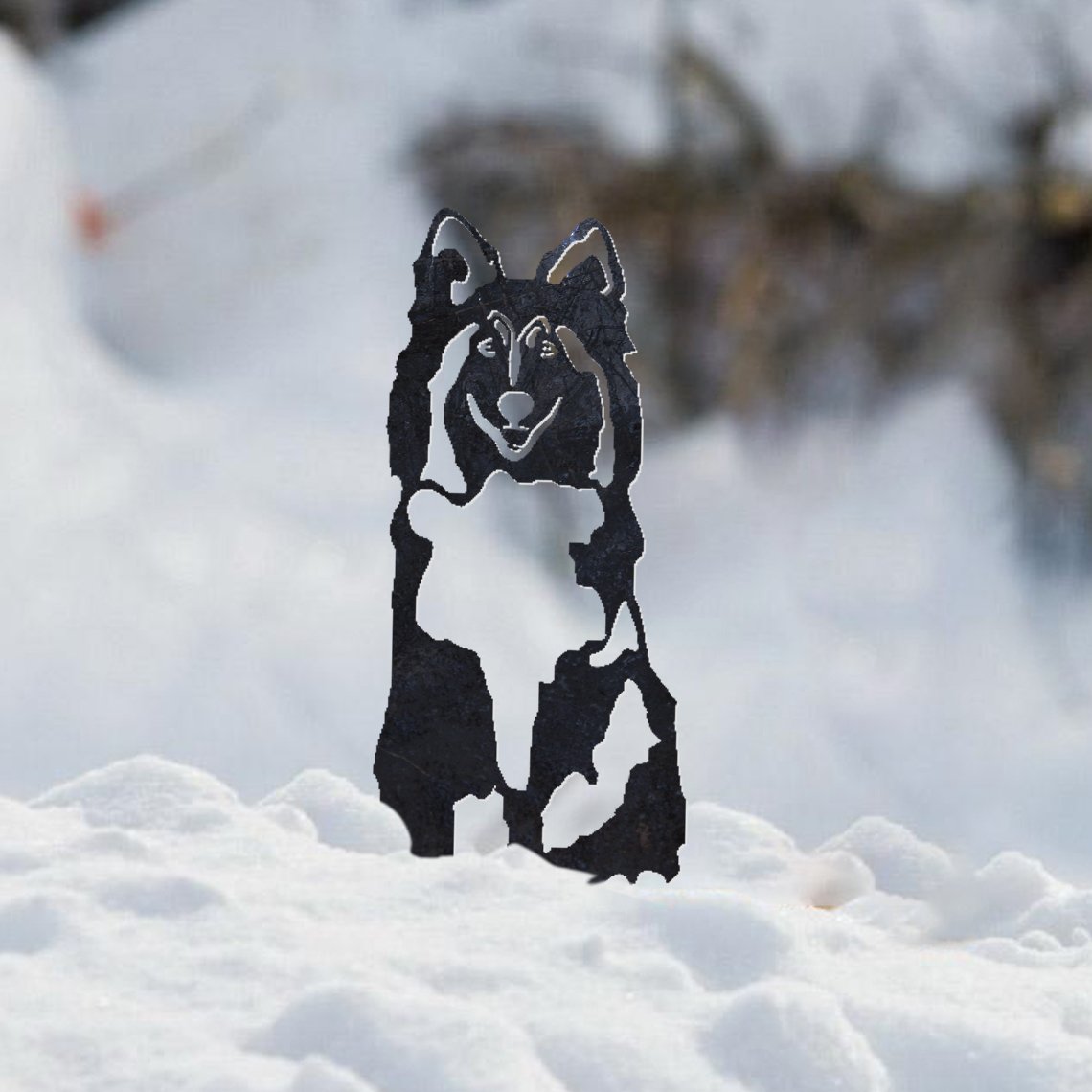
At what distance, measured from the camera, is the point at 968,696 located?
3826 millimetres

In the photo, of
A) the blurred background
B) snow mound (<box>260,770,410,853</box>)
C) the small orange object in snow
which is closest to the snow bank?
snow mound (<box>260,770,410,853</box>)

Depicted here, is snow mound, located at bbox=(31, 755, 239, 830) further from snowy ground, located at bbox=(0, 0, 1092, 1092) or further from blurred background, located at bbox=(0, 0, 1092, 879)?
blurred background, located at bbox=(0, 0, 1092, 879)

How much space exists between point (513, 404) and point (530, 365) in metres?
0.07

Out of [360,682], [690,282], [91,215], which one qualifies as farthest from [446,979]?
[91,215]

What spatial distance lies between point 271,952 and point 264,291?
3.26m

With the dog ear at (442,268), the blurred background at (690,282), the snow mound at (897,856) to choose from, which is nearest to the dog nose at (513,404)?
the dog ear at (442,268)

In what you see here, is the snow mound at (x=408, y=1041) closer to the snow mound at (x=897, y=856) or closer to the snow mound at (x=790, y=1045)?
the snow mound at (x=790, y=1045)

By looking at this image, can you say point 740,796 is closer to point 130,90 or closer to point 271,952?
point 271,952

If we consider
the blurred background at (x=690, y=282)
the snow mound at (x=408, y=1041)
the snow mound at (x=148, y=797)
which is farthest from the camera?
the blurred background at (x=690, y=282)

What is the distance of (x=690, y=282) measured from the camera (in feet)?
13.9

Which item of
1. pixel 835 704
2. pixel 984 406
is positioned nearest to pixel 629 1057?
pixel 835 704

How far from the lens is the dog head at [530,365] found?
165 centimetres

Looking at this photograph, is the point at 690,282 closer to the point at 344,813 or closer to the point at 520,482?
the point at 520,482

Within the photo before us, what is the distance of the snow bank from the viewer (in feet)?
3.20
